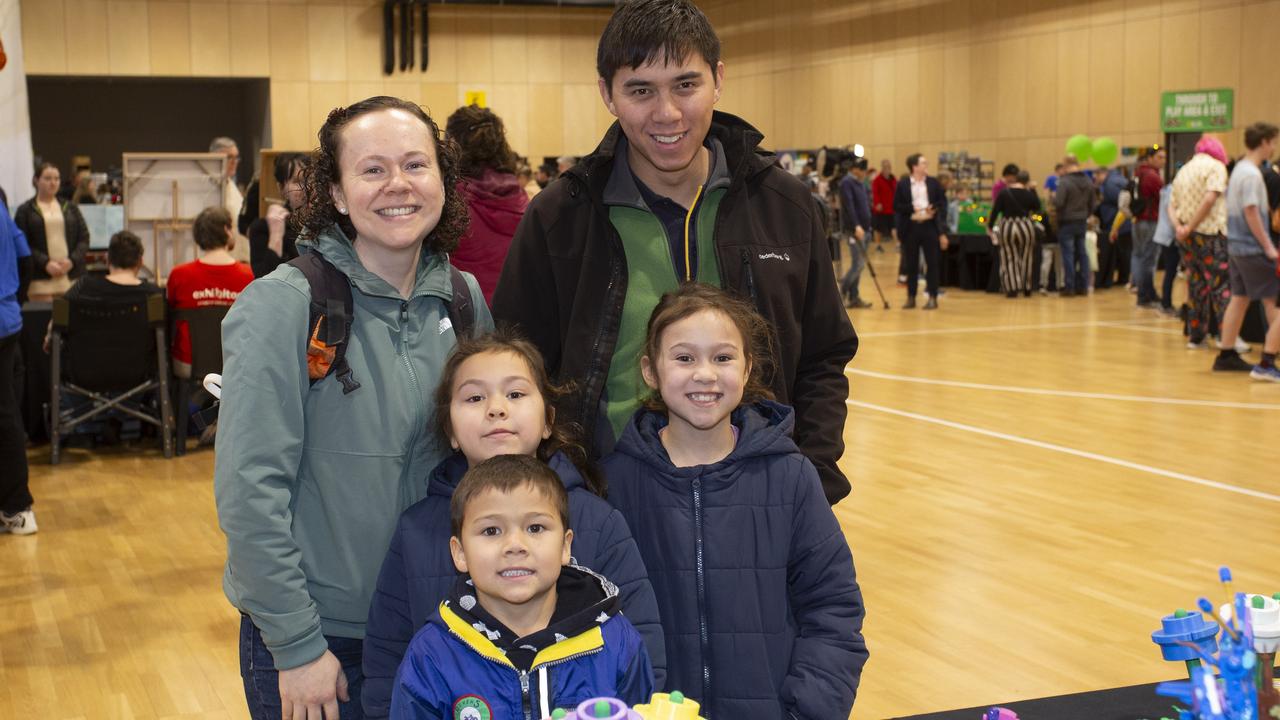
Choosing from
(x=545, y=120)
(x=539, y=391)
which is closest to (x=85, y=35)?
(x=545, y=120)

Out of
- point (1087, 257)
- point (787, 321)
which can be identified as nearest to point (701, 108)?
point (787, 321)

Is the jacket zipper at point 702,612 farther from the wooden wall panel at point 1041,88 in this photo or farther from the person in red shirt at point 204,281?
the wooden wall panel at point 1041,88

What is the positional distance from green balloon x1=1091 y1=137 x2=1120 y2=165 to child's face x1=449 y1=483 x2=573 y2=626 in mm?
18381

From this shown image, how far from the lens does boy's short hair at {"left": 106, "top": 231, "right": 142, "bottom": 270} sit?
7.69 meters

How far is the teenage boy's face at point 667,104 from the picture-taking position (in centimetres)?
227

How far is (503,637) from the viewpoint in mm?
1843

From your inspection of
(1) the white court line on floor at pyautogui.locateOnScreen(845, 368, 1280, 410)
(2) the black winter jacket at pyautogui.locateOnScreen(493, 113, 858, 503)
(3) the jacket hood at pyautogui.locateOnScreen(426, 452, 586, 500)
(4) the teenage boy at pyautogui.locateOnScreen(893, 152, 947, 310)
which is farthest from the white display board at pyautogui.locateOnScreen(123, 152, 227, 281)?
(3) the jacket hood at pyautogui.locateOnScreen(426, 452, 586, 500)

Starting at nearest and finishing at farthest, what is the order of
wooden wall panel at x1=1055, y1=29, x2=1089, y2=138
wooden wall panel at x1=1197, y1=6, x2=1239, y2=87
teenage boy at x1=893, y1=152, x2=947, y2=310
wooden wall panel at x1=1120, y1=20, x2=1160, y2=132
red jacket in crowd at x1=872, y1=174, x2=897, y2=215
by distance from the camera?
1. teenage boy at x1=893, y1=152, x2=947, y2=310
2. wooden wall panel at x1=1197, y1=6, x2=1239, y2=87
3. wooden wall panel at x1=1120, y1=20, x2=1160, y2=132
4. red jacket in crowd at x1=872, y1=174, x2=897, y2=215
5. wooden wall panel at x1=1055, y1=29, x2=1089, y2=138

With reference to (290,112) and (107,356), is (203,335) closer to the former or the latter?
(107,356)

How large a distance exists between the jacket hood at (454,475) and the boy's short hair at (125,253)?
20.3ft

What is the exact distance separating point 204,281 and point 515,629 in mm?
6419

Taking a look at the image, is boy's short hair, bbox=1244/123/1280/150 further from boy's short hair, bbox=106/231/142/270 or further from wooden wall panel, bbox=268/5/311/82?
wooden wall panel, bbox=268/5/311/82

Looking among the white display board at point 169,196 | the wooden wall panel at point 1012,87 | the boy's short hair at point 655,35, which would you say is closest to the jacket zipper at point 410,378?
the boy's short hair at point 655,35

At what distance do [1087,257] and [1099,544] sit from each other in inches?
485
